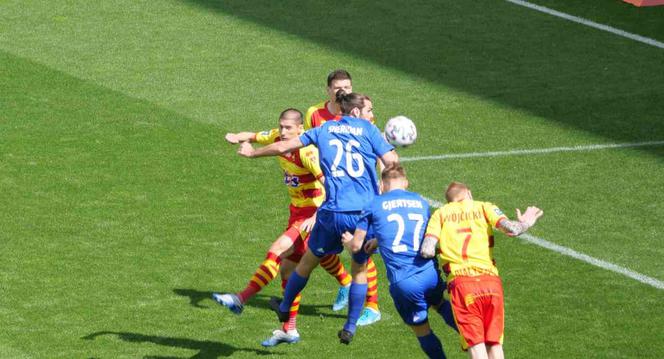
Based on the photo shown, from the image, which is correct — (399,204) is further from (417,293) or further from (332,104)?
(332,104)

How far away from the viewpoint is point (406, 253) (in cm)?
1298

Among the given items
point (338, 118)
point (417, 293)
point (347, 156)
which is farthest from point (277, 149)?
point (417, 293)

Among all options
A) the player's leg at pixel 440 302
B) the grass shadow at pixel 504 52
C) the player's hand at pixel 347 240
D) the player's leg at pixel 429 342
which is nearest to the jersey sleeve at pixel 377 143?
the player's hand at pixel 347 240

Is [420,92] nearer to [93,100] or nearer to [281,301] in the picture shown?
[93,100]

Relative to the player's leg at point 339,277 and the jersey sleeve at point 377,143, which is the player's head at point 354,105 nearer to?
→ the jersey sleeve at point 377,143

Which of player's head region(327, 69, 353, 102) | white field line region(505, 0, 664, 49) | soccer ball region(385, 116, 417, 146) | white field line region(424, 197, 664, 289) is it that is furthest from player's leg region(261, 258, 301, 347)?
white field line region(505, 0, 664, 49)

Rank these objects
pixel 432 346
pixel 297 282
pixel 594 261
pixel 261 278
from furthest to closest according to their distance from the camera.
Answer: pixel 594 261 → pixel 261 278 → pixel 297 282 → pixel 432 346

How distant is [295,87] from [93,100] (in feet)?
9.89

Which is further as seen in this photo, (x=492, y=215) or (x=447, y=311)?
(x=447, y=311)

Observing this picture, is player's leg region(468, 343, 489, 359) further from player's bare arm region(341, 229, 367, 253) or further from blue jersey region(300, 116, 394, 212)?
blue jersey region(300, 116, 394, 212)

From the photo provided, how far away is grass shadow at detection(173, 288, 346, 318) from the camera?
612 inches

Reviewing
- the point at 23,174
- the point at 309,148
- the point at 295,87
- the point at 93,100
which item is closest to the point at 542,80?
the point at 295,87

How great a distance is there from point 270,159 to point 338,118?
528cm

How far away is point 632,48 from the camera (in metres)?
25.6
